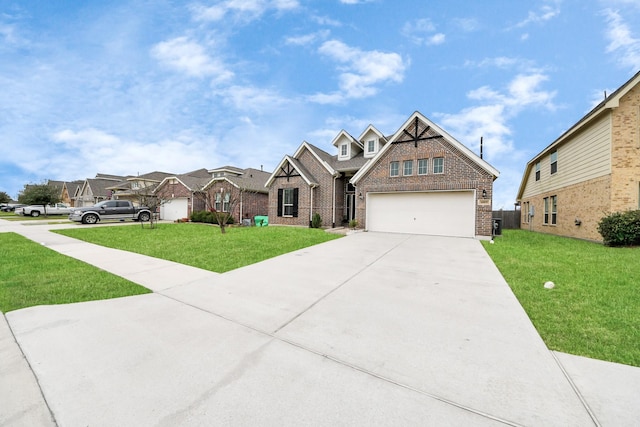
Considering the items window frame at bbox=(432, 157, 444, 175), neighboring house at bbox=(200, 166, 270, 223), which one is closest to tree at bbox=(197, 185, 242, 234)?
neighboring house at bbox=(200, 166, 270, 223)

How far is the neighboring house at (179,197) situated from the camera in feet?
77.5

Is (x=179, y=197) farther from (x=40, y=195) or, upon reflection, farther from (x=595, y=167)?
(x=595, y=167)

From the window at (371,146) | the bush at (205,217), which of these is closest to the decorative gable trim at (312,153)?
the window at (371,146)

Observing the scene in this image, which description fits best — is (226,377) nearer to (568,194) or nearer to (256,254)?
(256,254)

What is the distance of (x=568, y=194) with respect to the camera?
44.3ft

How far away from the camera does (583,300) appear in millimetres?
4098

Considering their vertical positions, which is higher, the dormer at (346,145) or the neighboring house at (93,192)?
the dormer at (346,145)

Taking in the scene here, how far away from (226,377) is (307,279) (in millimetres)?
3149

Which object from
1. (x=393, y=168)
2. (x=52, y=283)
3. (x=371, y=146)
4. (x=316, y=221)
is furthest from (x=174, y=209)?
(x=52, y=283)

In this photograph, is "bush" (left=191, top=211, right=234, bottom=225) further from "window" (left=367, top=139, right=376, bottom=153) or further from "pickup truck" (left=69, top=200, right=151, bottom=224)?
"window" (left=367, top=139, right=376, bottom=153)

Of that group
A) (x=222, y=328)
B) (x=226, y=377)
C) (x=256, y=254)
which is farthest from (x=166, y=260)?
(x=226, y=377)

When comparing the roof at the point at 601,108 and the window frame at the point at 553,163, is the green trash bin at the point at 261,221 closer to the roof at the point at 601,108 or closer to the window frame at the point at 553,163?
the roof at the point at 601,108

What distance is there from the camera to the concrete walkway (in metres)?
1.85

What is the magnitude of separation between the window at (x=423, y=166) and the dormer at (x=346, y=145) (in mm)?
6399
